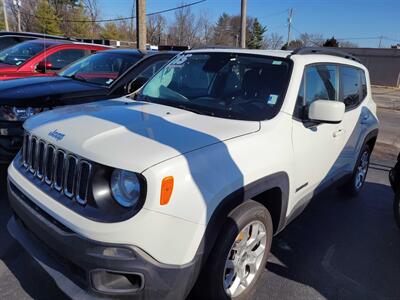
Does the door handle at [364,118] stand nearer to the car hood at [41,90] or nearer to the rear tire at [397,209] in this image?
the rear tire at [397,209]

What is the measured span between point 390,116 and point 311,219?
11162 mm

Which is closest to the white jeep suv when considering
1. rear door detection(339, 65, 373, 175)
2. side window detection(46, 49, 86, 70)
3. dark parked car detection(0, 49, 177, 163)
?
rear door detection(339, 65, 373, 175)

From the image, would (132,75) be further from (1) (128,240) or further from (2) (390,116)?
(2) (390,116)

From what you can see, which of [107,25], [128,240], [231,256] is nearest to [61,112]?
[128,240]

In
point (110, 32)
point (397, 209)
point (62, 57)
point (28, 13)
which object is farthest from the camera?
point (110, 32)

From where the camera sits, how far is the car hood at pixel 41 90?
14.5ft

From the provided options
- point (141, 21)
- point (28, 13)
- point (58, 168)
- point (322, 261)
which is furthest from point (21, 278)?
point (28, 13)

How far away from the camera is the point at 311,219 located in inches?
169

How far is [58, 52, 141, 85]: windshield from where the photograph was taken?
5.79m

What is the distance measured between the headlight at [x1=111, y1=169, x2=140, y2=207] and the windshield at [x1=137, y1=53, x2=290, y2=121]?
1113mm

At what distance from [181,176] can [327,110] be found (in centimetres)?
144

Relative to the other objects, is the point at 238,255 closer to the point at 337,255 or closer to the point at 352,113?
the point at 337,255

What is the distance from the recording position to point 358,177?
5055 mm

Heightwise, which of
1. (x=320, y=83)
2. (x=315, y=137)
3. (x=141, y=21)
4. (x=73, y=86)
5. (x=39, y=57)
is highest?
(x=141, y=21)
